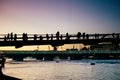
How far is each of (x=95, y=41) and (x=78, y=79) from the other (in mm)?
38918

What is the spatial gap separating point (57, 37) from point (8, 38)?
19.7ft

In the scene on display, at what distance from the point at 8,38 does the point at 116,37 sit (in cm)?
1317

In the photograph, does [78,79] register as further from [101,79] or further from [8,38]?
[8,38]

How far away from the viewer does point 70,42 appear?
36.8 m

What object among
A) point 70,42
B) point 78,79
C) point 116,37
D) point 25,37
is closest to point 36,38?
point 25,37

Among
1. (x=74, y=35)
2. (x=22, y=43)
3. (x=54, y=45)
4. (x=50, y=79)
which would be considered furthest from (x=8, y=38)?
(x=50, y=79)

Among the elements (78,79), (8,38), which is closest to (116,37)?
(8,38)

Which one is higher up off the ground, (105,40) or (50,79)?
(105,40)

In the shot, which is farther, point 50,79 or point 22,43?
point 50,79

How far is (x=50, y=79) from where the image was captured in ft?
246

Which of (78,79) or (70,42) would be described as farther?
(78,79)

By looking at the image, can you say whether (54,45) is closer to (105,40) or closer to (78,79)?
(105,40)

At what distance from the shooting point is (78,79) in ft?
242

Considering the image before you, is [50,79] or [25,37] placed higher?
[25,37]
